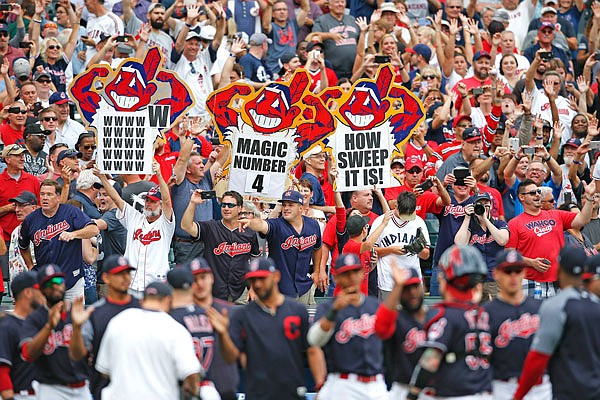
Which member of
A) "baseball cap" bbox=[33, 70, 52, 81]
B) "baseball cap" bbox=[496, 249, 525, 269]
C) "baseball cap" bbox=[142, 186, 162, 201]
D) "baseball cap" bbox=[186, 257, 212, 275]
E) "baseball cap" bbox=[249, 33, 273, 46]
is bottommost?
"baseball cap" bbox=[186, 257, 212, 275]

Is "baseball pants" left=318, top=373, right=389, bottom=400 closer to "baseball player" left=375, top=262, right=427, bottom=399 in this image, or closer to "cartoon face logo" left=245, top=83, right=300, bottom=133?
"baseball player" left=375, top=262, right=427, bottom=399

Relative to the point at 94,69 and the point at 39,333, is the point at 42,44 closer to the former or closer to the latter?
the point at 94,69

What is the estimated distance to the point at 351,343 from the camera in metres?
10.7

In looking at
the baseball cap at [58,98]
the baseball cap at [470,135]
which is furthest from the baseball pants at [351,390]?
the baseball cap at [58,98]

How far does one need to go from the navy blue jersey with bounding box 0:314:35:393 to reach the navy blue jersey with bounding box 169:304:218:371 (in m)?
1.33

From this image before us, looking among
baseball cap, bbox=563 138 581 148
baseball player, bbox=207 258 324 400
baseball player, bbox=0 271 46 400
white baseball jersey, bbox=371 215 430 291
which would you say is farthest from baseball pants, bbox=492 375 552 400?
baseball cap, bbox=563 138 581 148

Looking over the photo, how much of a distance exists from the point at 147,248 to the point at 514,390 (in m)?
4.68

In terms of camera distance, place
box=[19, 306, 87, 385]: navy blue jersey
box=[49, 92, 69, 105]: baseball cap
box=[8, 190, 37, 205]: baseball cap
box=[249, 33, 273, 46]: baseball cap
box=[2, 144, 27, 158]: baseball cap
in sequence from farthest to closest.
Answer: box=[249, 33, 273, 46]: baseball cap → box=[49, 92, 69, 105]: baseball cap → box=[2, 144, 27, 158]: baseball cap → box=[8, 190, 37, 205]: baseball cap → box=[19, 306, 87, 385]: navy blue jersey

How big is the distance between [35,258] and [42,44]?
593 centimetres

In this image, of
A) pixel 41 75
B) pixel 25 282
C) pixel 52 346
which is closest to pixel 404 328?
pixel 52 346

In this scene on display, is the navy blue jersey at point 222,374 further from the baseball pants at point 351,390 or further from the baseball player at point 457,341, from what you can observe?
the baseball player at point 457,341

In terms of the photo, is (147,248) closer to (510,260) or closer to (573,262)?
(510,260)

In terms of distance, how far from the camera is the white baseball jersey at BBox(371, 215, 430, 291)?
47.3ft

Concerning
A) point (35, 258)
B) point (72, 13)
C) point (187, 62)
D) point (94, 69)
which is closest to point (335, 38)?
point (187, 62)
